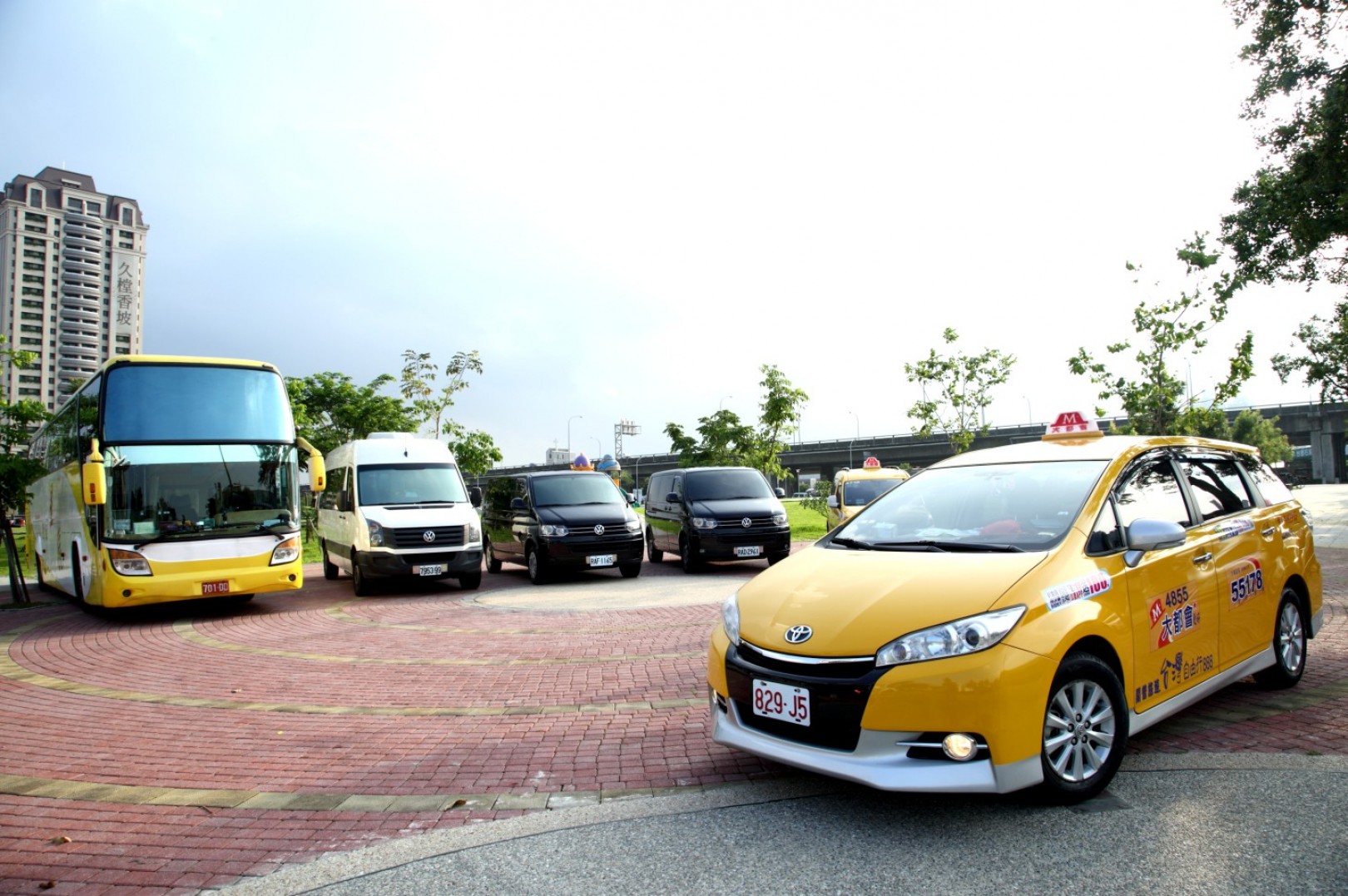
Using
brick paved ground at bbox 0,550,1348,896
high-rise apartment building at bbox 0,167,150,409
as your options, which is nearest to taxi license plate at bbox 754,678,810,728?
brick paved ground at bbox 0,550,1348,896

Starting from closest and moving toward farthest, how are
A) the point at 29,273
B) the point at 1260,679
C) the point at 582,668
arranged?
the point at 1260,679 → the point at 582,668 → the point at 29,273

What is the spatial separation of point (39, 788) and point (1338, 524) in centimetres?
2775

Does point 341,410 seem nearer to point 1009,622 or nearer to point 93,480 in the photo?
point 93,480

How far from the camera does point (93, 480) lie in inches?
396

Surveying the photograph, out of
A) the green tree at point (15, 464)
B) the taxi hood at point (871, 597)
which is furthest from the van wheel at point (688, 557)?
the taxi hood at point (871, 597)

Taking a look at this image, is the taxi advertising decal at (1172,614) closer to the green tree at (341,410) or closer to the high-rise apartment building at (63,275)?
the green tree at (341,410)

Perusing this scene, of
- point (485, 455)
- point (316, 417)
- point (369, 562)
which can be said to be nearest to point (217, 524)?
point (369, 562)

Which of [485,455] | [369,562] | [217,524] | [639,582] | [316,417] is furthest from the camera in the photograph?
[316,417]

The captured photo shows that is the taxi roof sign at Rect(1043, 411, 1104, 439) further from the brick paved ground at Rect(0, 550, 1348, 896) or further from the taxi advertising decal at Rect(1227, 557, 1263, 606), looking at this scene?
the brick paved ground at Rect(0, 550, 1348, 896)

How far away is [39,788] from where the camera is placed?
4.69 m

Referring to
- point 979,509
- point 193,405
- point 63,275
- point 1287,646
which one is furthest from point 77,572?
point 63,275

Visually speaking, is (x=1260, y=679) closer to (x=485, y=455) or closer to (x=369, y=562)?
(x=369, y=562)

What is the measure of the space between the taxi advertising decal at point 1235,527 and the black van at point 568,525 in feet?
33.5

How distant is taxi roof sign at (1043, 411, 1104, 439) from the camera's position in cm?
560
